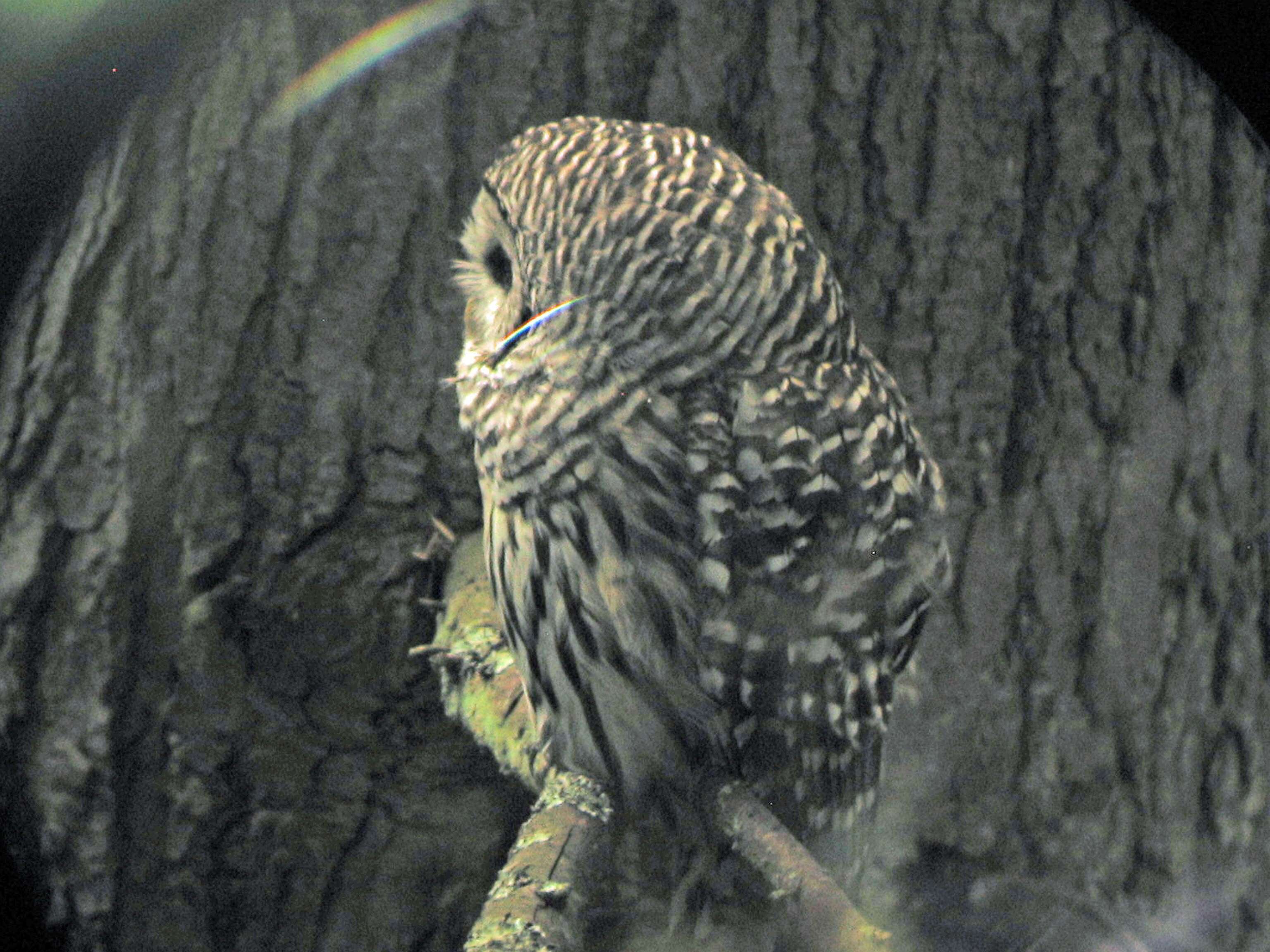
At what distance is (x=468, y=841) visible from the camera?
110cm

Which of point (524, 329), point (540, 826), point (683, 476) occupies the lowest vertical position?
point (540, 826)

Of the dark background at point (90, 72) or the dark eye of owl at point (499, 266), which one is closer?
the dark background at point (90, 72)

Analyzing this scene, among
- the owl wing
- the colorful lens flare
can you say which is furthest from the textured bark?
the owl wing

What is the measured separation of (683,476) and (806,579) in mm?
160

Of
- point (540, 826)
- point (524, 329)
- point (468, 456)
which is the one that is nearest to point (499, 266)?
point (524, 329)

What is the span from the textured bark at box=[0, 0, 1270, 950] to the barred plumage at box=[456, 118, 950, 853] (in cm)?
14

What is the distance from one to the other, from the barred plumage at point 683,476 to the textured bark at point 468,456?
0.14m

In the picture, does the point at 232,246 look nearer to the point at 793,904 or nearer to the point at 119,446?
the point at 119,446

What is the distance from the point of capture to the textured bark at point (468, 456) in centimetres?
104

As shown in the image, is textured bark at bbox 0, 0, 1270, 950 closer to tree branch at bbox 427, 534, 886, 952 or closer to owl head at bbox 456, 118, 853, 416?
tree branch at bbox 427, 534, 886, 952

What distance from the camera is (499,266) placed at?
113 cm

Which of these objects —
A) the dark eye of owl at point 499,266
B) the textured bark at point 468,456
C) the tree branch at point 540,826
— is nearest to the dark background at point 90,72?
the textured bark at point 468,456

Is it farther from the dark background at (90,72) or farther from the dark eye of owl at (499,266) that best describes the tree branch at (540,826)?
the dark background at (90,72)

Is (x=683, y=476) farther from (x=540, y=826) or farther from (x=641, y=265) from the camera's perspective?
A: (x=540, y=826)
